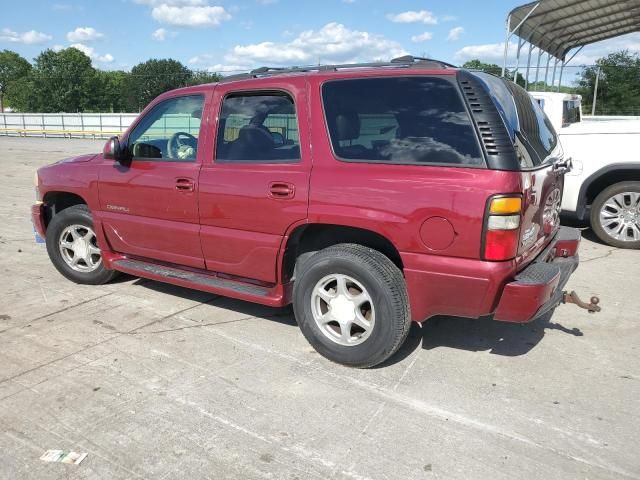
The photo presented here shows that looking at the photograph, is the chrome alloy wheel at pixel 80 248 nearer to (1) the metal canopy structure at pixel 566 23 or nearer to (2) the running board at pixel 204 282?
(2) the running board at pixel 204 282

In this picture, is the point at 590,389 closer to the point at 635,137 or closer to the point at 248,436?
the point at 248,436

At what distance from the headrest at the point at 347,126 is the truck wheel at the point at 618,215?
464 centimetres

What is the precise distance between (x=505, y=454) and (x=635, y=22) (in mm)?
22049

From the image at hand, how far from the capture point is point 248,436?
292 centimetres

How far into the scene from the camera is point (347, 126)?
3.59 metres

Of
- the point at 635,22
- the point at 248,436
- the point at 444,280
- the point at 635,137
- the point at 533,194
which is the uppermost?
the point at 635,22

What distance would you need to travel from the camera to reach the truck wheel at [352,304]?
341 centimetres

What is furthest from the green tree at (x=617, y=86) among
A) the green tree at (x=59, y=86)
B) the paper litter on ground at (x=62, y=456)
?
the green tree at (x=59, y=86)

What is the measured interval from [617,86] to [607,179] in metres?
17.1

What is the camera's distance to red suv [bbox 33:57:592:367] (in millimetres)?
3135

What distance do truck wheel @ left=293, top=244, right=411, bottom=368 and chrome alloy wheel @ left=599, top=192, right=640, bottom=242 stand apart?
462 centimetres

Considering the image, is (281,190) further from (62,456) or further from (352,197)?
(62,456)

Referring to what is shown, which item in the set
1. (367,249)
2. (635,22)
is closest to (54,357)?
(367,249)

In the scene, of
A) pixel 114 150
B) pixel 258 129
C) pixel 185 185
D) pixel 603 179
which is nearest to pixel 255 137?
pixel 258 129
